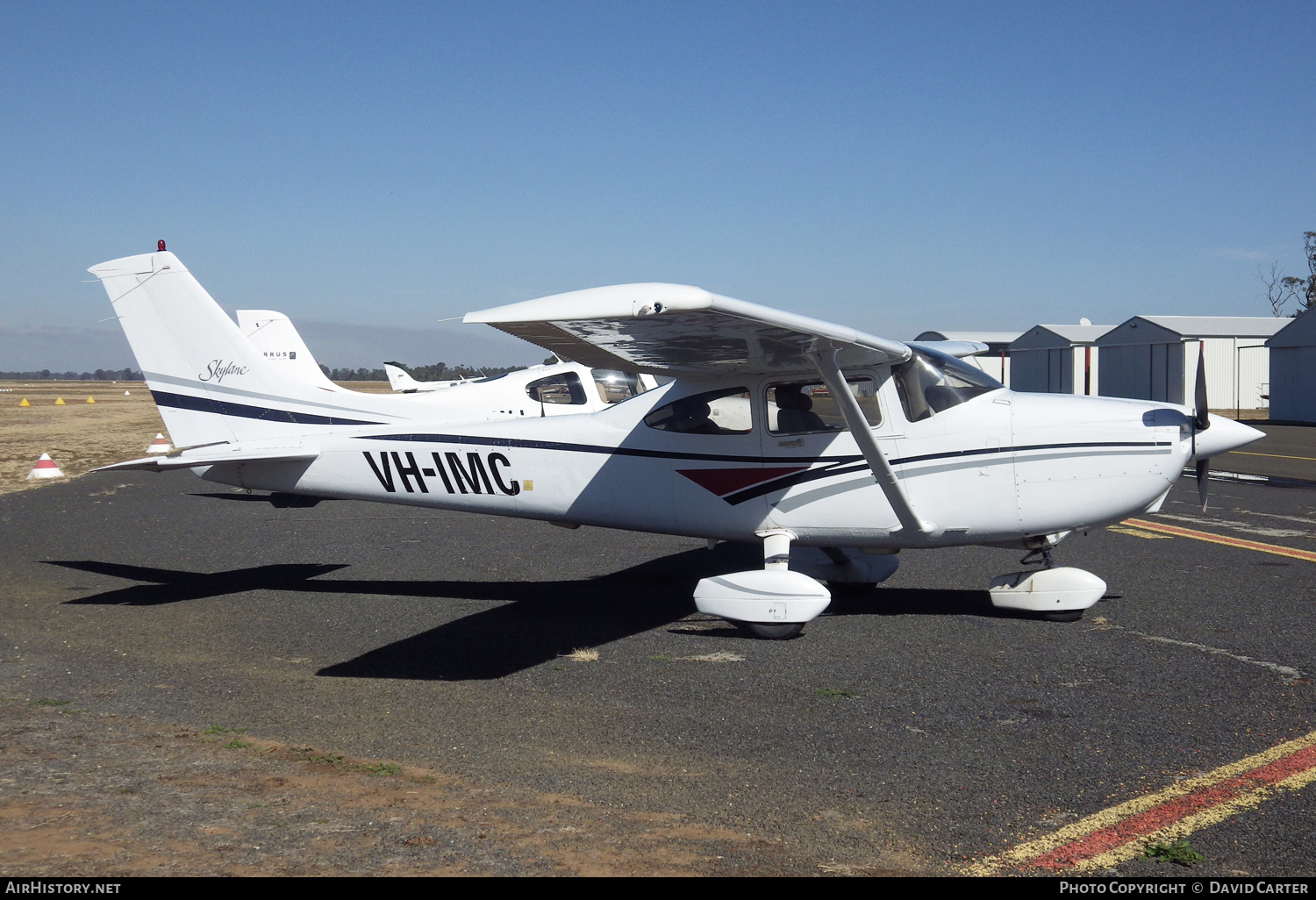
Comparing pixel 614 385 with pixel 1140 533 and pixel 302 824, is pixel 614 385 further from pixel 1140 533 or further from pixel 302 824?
pixel 302 824

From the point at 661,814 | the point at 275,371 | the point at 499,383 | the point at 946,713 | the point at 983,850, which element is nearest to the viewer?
the point at 983,850

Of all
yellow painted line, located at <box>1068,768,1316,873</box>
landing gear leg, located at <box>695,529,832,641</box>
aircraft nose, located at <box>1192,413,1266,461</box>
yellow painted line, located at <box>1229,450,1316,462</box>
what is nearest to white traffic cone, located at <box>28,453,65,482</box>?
landing gear leg, located at <box>695,529,832,641</box>

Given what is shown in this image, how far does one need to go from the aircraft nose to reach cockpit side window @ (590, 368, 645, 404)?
28.0 ft

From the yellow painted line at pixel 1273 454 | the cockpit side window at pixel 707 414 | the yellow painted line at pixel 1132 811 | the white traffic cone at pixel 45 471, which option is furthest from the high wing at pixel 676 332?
the yellow painted line at pixel 1273 454

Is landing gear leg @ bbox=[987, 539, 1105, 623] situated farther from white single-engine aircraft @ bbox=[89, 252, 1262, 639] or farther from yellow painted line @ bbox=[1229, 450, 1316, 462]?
yellow painted line @ bbox=[1229, 450, 1316, 462]

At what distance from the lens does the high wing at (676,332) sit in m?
4.68

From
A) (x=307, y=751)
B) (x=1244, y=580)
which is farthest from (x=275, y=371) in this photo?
(x=1244, y=580)

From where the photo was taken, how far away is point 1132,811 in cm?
403

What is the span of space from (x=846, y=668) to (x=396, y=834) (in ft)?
10.9

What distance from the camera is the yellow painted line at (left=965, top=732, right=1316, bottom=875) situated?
11.8 feet

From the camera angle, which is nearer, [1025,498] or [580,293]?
[580,293]

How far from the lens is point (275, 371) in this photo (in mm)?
9047

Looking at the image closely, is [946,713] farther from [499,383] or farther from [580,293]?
[499,383]

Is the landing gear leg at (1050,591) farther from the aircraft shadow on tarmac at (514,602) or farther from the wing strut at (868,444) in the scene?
the wing strut at (868,444)
